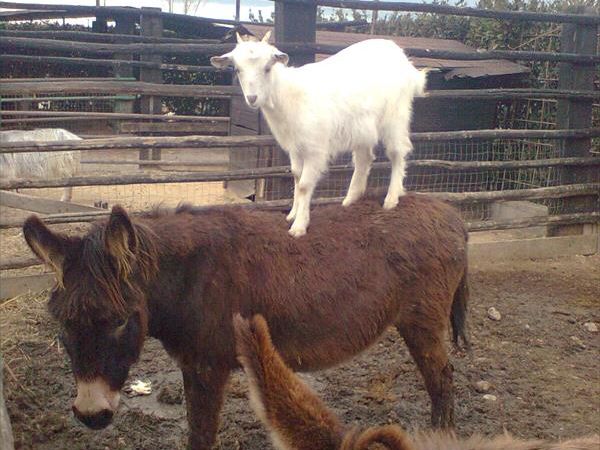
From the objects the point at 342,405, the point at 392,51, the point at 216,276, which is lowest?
the point at 342,405

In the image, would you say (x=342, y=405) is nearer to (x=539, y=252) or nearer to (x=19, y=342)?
(x=19, y=342)

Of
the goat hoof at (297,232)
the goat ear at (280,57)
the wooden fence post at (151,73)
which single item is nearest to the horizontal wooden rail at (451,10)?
the goat ear at (280,57)

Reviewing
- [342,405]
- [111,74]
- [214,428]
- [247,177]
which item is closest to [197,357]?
[214,428]

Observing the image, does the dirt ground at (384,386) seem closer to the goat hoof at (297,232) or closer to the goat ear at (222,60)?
the goat hoof at (297,232)

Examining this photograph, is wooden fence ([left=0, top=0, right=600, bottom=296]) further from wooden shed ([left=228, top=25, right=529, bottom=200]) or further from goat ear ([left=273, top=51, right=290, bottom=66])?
goat ear ([left=273, top=51, right=290, bottom=66])

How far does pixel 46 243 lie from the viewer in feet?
9.96

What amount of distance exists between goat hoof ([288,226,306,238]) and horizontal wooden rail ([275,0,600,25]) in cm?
289

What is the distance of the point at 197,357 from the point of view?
3396 mm

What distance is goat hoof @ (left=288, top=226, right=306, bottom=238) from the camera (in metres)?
3.71

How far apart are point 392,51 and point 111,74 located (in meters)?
13.2

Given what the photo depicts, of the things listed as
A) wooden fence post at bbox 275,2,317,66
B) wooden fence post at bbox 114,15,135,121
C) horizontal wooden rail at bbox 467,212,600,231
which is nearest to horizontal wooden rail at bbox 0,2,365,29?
wooden fence post at bbox 114,15,135,121

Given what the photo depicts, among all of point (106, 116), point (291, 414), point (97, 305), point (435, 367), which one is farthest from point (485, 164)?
point (106, 116)

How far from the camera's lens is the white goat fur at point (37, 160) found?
9.53 metres

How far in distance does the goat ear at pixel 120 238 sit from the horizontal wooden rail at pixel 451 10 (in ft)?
11.5
